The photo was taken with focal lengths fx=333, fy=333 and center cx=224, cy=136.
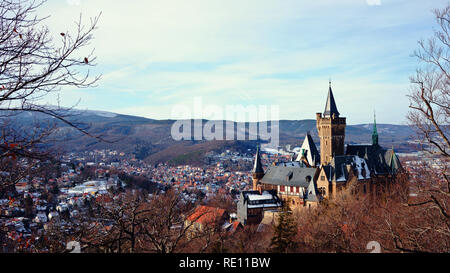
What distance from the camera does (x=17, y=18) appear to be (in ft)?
18.4

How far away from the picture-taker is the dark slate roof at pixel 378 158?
1940 inches

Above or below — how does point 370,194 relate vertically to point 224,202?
above

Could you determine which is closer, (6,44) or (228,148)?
(6,44)

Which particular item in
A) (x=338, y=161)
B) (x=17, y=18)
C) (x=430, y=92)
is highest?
(x=17, y=18)

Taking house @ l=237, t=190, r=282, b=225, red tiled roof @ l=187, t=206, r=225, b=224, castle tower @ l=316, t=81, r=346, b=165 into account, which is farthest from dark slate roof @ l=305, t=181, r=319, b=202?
red tiled roof @ l=187, t=206, r=225, b=224

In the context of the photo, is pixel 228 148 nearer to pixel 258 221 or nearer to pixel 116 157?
pixel 116 157

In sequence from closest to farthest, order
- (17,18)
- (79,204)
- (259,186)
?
1. (17,18)
2. (79,204)
3. (259,186)

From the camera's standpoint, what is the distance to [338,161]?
45531 mm

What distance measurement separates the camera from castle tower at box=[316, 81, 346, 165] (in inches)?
2071

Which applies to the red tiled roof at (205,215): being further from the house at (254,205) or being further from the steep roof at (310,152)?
the steep roof at (310,152)

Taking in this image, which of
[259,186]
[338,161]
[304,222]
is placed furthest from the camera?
[259,186]

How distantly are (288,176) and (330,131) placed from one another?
9.71m

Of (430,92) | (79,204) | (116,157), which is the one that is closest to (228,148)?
(116,157)
